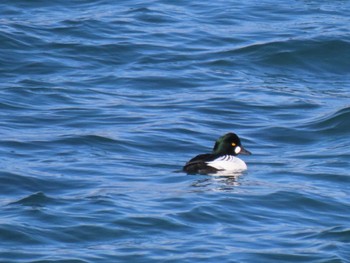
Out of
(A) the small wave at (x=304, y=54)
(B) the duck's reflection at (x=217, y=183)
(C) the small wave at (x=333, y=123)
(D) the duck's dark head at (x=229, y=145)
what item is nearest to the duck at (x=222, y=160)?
(D) the duck's dark head at (x=229, y=145)

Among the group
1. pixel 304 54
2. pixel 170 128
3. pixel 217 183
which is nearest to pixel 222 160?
pixel 217 183

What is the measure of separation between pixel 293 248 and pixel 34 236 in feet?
7.46

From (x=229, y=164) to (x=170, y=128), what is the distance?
1.88 meters

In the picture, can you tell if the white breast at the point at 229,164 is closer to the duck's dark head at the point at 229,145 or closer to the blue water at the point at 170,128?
the duck's dark head at the point at 229,145

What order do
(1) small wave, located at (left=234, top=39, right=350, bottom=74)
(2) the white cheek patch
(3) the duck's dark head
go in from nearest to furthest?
(3) the duck's dark head, (2) the white cheek patch, (1) small wave, located at (left=234, top=39, right=350, bottom=74)

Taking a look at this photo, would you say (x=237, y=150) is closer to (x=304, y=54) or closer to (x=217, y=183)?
(x=217, y=183)

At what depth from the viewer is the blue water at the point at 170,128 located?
11953 mm

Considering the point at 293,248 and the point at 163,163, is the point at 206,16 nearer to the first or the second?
the point at 163,163

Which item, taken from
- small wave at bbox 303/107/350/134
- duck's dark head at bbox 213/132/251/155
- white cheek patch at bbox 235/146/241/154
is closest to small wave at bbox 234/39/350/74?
small wave at bbox 303/107/350/134

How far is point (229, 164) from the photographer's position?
605 inches

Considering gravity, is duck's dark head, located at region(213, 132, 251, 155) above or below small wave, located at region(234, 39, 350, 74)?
below

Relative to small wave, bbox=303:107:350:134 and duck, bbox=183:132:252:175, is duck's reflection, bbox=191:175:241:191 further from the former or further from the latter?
small wave, bbox=303:107:350:134

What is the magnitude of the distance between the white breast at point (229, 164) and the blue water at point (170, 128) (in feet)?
0.70

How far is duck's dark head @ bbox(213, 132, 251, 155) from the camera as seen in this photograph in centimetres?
1549
